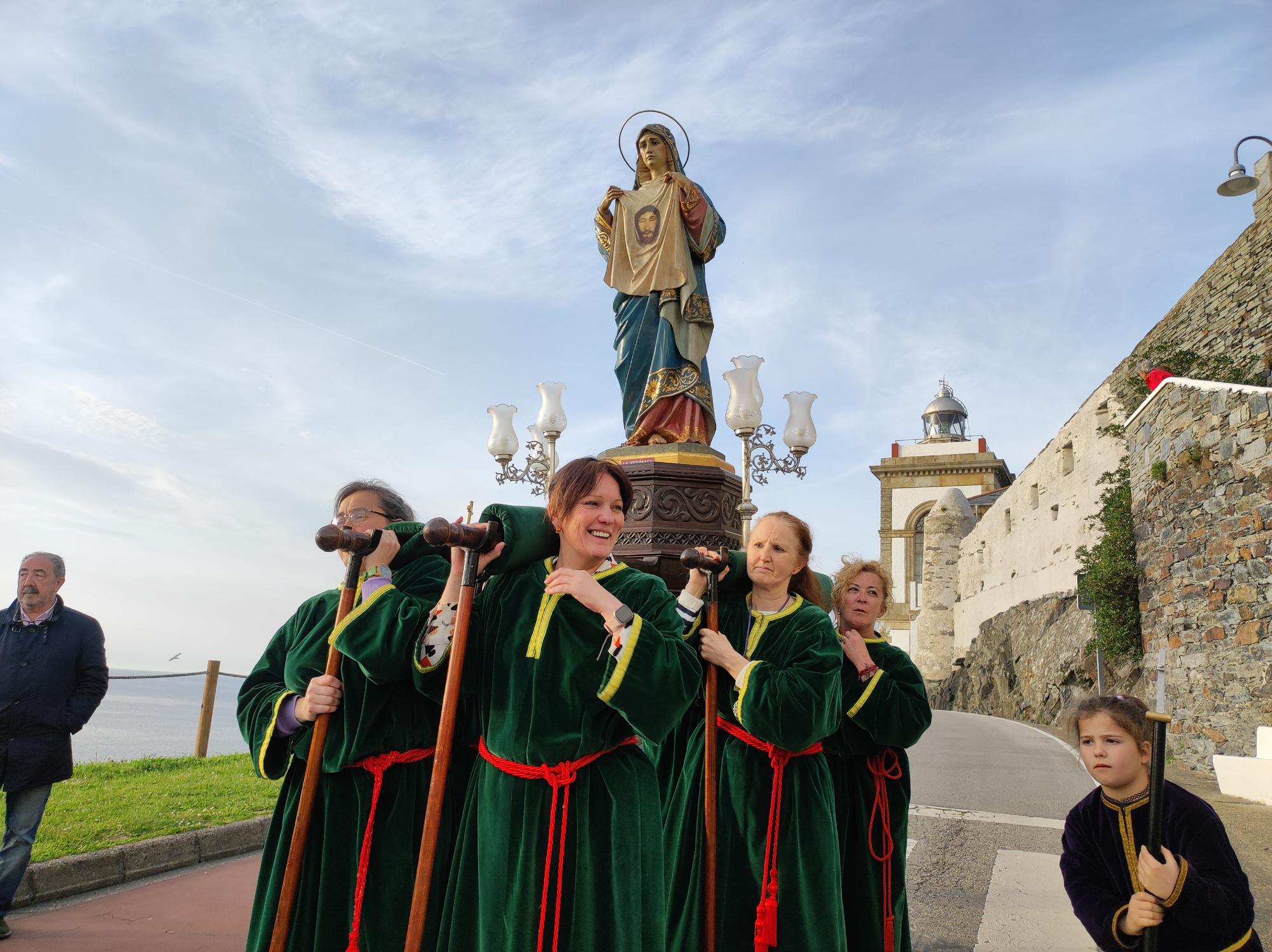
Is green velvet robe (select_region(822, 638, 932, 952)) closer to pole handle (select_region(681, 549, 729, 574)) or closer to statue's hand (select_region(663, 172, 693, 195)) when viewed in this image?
pole handle (select_region(681, 549, 729, 574))

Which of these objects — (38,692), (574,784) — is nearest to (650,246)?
(38,692)

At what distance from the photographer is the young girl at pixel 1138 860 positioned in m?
2.27

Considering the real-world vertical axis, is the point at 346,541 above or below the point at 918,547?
below

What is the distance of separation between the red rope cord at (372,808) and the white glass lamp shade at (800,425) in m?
5.92

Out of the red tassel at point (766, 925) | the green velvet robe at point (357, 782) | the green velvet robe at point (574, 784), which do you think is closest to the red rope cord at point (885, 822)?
the red tassel at point (766, 925)

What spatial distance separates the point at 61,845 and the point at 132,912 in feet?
2.72

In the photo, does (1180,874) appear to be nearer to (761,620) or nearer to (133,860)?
(761,620)

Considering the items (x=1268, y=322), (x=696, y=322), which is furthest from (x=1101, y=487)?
(x=696, y=322)

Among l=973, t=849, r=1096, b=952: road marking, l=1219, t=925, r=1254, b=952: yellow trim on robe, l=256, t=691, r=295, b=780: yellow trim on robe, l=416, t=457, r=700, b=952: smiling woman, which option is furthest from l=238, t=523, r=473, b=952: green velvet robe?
l=973, t=849, r=1096, b=952: road marking

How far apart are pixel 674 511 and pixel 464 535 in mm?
2832

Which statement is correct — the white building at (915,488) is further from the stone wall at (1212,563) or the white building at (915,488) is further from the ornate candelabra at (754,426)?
the ornate candelabra at (754,426)

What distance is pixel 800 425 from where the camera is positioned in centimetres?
811

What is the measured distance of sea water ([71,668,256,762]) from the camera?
861 cm

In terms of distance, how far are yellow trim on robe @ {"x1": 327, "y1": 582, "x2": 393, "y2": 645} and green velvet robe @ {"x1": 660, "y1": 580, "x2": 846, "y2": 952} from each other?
1.01m
